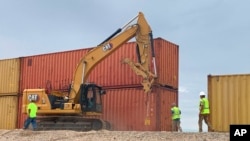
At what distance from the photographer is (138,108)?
19.9 m

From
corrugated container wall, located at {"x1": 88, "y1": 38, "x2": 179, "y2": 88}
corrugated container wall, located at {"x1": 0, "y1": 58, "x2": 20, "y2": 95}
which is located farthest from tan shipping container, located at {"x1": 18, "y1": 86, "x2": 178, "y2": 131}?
corrugated container wall, located at {"x1": 0, "y1": 58, "x2": 20, "y2": 95}

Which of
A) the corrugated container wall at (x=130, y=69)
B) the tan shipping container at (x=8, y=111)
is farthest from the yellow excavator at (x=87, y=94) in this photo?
the tan shipping container at (x=8, y=111)

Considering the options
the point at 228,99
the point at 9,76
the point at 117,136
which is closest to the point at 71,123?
the point at 117,136

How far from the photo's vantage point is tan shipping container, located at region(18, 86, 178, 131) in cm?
1937

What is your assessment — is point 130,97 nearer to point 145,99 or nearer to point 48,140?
point 145,99

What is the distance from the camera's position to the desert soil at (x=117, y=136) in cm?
1232

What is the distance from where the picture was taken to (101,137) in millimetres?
13414

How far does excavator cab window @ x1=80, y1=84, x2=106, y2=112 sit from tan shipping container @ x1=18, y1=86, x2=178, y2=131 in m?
1.65

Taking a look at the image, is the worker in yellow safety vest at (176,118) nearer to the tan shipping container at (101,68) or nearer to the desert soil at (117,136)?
the tan shipping container at (101,68)

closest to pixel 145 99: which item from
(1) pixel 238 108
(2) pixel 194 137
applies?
(1) pixel 238 108

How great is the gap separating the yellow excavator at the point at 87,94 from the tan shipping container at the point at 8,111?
4.93 m

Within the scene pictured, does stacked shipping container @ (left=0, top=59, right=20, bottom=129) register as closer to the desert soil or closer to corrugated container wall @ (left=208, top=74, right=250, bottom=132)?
the desert soil

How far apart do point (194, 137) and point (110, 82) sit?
9.47 metres

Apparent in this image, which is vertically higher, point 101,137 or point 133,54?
point 133,54
